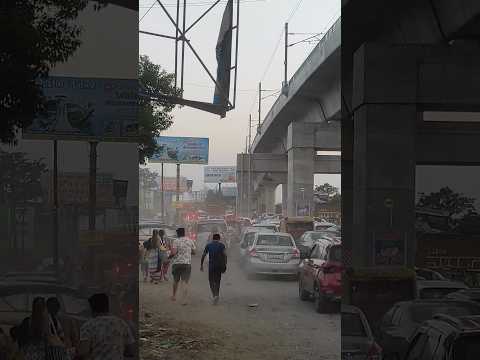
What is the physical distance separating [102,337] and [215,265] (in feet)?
12.1

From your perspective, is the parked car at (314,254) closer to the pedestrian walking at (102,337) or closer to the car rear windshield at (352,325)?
the car rear windshield at (352,325)

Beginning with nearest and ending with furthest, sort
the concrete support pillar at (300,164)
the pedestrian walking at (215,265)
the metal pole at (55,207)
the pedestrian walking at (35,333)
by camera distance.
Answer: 1. the pedestrian walking at (35,333)
2. the metal pole at (55,207)
3. the pedestrian walking at (215,265)
4. the concrete support pillar at (300,164)

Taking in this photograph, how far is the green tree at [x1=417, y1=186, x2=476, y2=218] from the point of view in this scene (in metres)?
6.37

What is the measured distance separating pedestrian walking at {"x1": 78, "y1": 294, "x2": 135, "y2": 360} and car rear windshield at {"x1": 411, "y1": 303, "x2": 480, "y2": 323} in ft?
10.8

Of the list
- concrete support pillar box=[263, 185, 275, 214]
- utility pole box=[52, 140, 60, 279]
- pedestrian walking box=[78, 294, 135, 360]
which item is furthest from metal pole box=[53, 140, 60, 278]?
concrete support pillar box=[263, 185, 275, 214]

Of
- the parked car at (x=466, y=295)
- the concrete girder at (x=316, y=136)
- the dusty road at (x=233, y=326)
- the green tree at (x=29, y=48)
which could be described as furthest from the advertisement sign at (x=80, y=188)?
the concrete girder at (x=316, y=136)

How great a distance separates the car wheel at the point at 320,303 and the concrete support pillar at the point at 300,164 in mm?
3963

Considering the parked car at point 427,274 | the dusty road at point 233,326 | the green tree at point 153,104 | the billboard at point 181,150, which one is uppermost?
the green tree at point 153,104

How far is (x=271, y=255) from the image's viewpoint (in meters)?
10.4

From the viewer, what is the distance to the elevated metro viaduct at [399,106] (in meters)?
6.42

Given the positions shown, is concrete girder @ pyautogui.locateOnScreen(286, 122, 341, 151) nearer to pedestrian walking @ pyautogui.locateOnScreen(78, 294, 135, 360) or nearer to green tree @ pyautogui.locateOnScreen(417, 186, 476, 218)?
green tree @ pyautogui.locateOnScreen(417, 186, 476, 218)

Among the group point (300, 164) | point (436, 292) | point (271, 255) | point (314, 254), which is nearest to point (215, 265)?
point (314, 254)

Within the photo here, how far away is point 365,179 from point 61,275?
11.4ft

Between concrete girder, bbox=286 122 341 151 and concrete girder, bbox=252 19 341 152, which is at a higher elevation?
concrete girder, bbox=252 19 341 152
